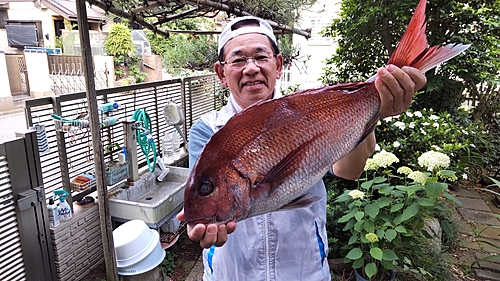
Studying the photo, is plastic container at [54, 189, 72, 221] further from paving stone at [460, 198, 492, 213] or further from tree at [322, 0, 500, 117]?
paving stone at [460, 198, 492, 213]

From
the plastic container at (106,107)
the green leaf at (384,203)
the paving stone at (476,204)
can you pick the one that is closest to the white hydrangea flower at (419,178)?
the green leaf at (384,203)

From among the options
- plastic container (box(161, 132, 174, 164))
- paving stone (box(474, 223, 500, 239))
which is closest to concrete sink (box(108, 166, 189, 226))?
plastic container (box(161, 132, 174, 164))

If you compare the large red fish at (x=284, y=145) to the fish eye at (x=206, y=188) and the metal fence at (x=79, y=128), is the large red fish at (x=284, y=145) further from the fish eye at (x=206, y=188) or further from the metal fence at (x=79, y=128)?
the metal fence at (x=79, y=128)

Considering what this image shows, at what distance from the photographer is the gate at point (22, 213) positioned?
2.42 meters

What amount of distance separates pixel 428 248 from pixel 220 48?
298 centimetres

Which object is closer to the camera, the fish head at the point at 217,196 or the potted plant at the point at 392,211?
the fish head at the point at 217,196

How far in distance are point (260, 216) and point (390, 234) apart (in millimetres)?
1532

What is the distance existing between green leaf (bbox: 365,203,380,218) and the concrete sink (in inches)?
59.4

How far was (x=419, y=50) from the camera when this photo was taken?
0.87 m

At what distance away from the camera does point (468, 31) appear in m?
5.33

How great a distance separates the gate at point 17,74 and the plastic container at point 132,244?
13.6m

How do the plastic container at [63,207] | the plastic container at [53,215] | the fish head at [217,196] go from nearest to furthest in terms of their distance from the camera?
the fish head at [217,196]
the plastic container at [53,215]
the plastic container at [63,207]

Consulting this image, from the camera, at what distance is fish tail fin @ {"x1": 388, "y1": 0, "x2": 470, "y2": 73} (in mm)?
832

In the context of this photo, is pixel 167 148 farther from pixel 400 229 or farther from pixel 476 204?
pixel 476 204
